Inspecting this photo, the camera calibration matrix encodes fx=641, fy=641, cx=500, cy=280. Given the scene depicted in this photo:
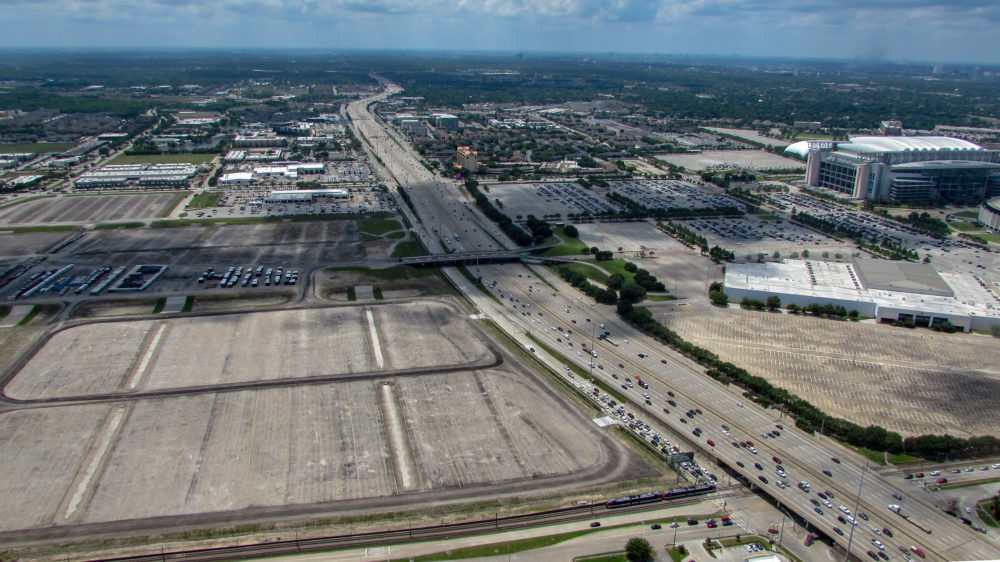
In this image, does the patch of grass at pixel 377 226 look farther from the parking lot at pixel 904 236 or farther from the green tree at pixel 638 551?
the parking lot at pixel 904 236

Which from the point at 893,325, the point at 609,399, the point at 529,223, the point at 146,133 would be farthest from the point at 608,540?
the point at 146,133

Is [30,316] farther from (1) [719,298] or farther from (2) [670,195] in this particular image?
(2) [670,195]

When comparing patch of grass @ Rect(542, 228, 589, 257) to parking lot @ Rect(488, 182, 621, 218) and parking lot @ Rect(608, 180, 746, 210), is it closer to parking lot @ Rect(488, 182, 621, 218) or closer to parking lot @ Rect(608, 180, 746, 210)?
parking lot @ Rect(488, 182, 621, 218)

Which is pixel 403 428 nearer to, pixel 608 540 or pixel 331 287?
pixel 608 540

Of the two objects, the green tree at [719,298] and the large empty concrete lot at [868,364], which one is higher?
the green tree at [719,298]

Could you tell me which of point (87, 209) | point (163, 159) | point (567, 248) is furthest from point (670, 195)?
point (163, 159)

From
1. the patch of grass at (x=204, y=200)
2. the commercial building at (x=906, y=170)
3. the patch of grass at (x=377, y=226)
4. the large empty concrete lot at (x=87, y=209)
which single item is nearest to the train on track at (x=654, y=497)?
the patch of grass at (x=377, y=226)
